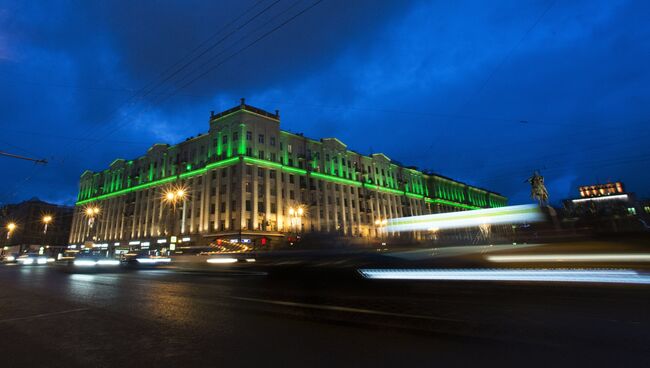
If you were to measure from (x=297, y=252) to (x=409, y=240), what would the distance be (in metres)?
5.74

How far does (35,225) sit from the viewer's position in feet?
276

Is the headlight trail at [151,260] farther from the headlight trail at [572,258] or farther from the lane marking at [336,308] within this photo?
the headlight trail at [572,258]

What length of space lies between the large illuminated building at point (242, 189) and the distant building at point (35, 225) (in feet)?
58.1

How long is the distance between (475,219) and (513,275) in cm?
→ 501

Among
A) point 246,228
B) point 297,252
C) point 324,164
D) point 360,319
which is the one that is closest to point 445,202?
point 324,164

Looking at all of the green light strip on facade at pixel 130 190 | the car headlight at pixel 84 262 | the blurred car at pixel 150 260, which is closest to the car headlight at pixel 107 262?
the car headlight at pixel 84 262

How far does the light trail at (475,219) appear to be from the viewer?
1490 centimetres

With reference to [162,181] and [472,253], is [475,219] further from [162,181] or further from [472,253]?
[162,181]

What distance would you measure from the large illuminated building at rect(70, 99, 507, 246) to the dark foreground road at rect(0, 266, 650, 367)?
31635mm

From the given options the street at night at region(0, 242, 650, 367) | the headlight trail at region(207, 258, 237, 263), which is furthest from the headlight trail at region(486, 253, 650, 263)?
the headlight trail at region(207, 258, 237, 263)

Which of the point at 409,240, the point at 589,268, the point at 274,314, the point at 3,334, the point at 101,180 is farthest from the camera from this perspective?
the point at 101,180

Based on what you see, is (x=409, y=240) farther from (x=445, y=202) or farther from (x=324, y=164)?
(x=445, y=202)

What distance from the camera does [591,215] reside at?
13477 mm

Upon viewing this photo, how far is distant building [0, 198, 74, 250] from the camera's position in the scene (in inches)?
3275
